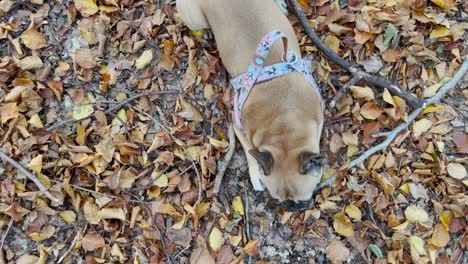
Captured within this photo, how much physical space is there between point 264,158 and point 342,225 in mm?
1185

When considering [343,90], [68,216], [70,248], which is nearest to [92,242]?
[70,248]

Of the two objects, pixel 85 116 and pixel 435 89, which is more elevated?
pixel 85 116

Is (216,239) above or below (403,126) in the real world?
below

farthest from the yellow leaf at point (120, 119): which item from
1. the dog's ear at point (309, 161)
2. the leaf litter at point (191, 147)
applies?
the dog's ear at point (309, 161)

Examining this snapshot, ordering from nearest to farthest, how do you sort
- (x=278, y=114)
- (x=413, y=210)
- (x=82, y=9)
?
(x=278, y=114), (x=413, y=210), (x=82, y=9)

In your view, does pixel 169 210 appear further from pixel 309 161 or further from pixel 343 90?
pixel 343 90

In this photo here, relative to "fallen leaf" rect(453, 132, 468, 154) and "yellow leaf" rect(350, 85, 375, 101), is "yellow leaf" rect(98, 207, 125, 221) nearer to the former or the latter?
A: "yellow leaf" rect(350, 85, 375, 101)

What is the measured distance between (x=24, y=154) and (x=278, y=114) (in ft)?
8.10

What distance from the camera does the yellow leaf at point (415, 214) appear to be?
416 cm

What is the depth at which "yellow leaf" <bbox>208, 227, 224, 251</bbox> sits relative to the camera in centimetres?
426

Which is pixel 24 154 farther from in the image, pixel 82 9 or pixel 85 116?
pixel 82 9

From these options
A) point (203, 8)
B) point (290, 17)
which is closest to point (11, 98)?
point (203, 8)

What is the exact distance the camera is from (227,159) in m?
4.38

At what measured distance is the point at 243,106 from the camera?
4141 mm
